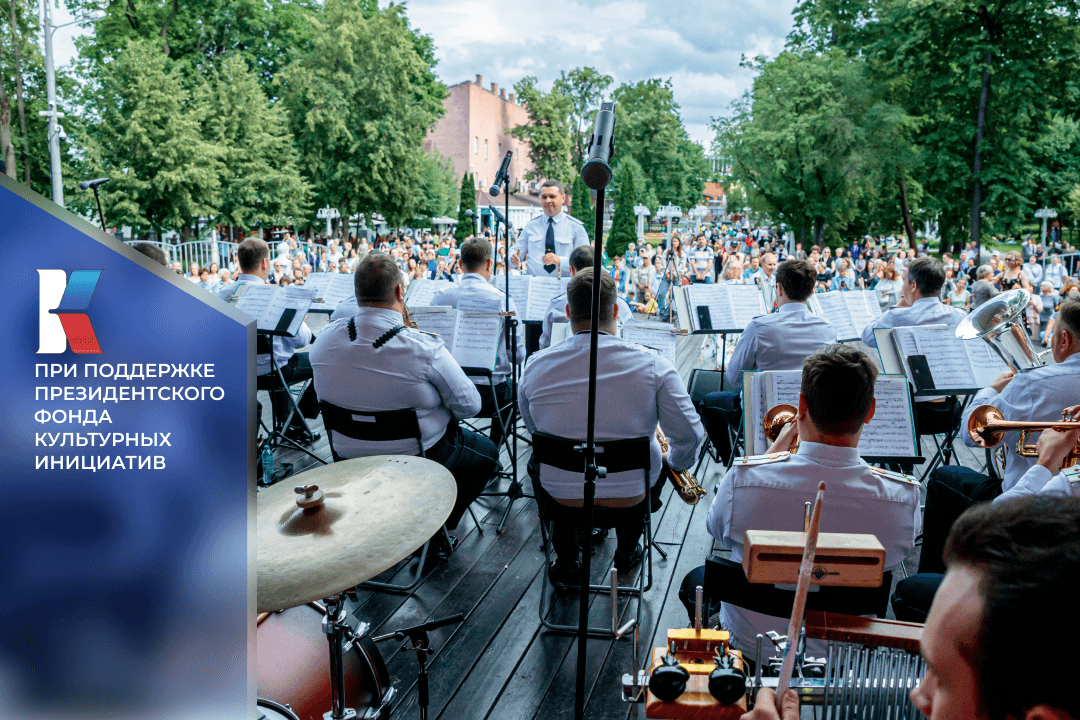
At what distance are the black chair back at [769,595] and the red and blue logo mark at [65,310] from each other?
1.52 meters

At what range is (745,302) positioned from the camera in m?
5.32

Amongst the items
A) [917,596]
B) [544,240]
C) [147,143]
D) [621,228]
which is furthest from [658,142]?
[917,596]

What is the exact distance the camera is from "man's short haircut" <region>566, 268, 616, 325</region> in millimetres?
3352

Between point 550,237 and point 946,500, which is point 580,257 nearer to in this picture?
point 550,237

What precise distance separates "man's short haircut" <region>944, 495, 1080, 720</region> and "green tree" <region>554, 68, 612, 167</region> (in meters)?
45.8

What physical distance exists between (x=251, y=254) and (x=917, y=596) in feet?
16.1

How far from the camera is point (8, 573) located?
117 cm

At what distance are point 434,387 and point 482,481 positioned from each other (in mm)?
562

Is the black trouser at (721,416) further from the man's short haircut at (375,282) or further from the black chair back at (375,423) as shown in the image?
the man's short haircut at (375,282)

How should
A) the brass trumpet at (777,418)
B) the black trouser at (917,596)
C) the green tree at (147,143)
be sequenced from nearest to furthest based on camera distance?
the black trouser at (917,596) → the brass trumpet at (777,418) → the green tree at (147,143)

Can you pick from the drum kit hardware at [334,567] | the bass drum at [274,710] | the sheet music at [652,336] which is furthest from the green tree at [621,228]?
the bass drum at [274,710]

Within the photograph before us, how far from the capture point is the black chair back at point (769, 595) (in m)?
1.94

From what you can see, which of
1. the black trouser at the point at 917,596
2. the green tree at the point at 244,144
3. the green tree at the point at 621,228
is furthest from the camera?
the green tree at the point at 621,228

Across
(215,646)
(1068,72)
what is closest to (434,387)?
(215,646)
